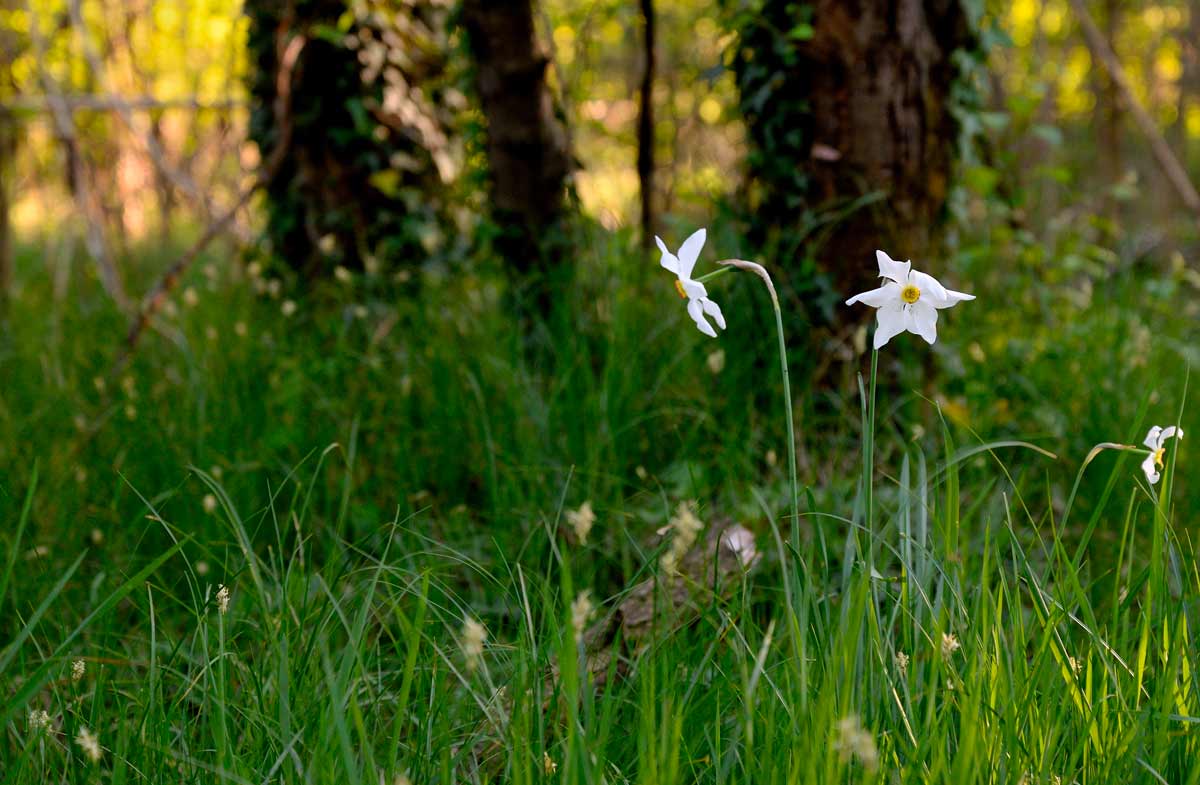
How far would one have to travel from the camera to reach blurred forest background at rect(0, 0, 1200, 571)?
2.67m

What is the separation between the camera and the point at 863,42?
2.70 metres

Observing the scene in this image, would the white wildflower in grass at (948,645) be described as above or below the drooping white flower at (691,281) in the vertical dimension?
below

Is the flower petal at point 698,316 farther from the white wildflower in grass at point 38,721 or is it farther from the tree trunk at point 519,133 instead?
the tree trunk at point 519,133

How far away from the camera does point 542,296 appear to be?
3441 millimetres

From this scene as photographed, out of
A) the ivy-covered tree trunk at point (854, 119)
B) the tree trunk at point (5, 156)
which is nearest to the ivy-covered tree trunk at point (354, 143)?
the ivy-covered tree trunk at point (854, 119)

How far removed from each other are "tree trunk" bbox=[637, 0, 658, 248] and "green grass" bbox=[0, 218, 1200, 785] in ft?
2.23

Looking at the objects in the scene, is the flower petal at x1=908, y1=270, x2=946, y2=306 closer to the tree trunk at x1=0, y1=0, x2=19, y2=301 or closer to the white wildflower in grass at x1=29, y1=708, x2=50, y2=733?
the white wildflower in grass at x1=29, y1=708, x2=50, y2=733

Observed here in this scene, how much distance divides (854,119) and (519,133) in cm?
114

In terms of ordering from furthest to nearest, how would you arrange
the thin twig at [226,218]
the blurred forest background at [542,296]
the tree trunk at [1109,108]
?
the tree trunk at [1109,108], the thin twig at [226,218], the blurred forest background at [542,296]

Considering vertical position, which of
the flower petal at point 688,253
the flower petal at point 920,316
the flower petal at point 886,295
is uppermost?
the flower petal at point 688,253

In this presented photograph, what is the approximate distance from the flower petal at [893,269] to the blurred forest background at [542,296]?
0.44 m

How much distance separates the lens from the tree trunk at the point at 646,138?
384 cm

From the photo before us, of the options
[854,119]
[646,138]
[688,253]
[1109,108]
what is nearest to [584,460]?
[854,119]

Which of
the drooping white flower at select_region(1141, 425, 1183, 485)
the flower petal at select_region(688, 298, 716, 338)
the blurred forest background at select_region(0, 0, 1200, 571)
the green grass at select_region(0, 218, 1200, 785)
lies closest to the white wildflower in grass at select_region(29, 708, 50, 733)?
the green grass at select_region(0, 218, 1200, 785)
